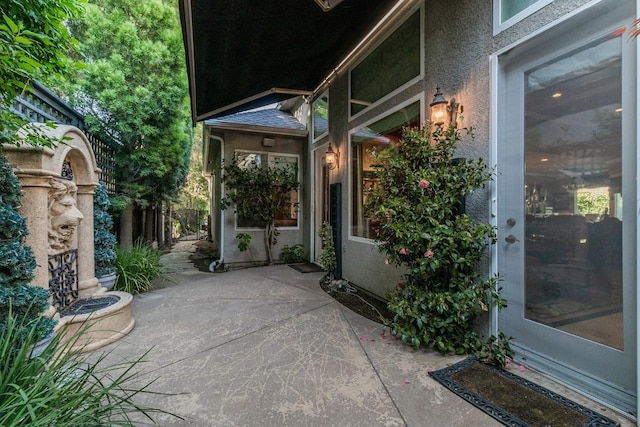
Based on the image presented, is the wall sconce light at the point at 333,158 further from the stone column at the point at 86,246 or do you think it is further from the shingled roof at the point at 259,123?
the stone column at the point at 86,246

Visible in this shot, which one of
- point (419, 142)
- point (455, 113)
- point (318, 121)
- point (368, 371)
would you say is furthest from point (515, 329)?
point (318, 121)

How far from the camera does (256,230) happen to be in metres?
6.74

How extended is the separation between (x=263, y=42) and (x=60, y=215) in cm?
328

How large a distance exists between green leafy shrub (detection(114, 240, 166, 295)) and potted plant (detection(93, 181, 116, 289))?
11.0 inches

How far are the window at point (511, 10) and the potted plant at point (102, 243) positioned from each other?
5.04 metres

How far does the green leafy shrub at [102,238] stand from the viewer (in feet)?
12.7

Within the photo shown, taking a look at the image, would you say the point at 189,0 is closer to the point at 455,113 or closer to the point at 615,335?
the point at 455,113

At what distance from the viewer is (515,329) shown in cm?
243

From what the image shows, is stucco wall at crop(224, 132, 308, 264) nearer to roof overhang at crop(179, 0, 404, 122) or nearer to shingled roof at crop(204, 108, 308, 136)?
shingled roof at crop(204, 108, 308, 136)

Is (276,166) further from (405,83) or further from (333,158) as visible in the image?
(405,83)

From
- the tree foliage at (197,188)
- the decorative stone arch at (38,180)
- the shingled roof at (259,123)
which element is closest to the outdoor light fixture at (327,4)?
the decorative stone arch at (38,180)

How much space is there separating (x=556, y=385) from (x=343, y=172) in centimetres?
385

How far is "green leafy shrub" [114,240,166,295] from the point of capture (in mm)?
4316

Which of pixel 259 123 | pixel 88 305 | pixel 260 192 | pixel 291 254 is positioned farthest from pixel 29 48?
pixel 291 254
